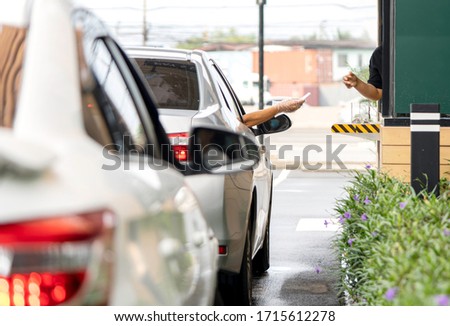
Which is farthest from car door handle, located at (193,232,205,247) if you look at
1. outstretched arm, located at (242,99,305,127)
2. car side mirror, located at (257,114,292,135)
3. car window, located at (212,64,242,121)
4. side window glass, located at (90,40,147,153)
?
outstretched arm, located at (242,99,305,127)

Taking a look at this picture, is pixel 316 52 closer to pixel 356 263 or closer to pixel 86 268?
pixel 356 263

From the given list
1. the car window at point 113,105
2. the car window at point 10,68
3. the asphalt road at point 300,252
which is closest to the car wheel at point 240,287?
the asphalt road at point 300,252

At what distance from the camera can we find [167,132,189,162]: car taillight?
6936mm

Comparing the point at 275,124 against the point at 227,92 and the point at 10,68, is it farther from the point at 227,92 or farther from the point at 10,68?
the point at 10,68

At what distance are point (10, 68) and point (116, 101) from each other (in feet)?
1.26

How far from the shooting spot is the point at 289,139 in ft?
136

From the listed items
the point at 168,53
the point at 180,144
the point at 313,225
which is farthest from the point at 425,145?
the point at 313,225

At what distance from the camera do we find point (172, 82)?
26.6 feet

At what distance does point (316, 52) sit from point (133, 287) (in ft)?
218

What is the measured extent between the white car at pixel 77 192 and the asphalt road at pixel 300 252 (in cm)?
506

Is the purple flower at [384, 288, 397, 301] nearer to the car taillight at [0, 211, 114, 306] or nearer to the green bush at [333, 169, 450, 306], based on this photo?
the green bush at [333, 169, 450, 306]

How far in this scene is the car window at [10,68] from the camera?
309cm

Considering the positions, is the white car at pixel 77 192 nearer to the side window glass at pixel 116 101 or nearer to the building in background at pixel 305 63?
the side window glass at pixel 116 101
